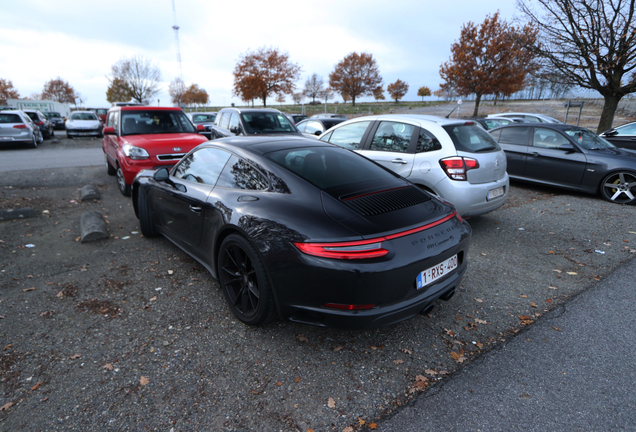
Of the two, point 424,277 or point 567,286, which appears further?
point 567,286

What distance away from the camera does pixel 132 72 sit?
169ft

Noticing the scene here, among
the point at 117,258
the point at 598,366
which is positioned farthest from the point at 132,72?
the point at 598,366

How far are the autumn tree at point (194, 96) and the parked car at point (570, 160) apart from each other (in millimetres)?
66681

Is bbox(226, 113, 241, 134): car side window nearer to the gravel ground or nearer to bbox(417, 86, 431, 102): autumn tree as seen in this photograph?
the gravel ground

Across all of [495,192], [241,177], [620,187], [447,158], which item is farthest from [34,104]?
[620,187]

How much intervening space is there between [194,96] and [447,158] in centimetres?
7047

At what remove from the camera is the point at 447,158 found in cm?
478

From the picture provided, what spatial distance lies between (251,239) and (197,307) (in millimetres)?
1113

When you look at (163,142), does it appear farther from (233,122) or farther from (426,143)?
(426,143)

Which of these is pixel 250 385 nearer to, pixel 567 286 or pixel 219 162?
pixel 219 162

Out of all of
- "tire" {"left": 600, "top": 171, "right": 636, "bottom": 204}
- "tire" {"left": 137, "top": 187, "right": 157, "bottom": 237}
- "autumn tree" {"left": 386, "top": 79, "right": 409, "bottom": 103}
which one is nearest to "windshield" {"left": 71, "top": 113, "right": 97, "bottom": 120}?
"tire" {"left": 137, "top": 187, "right": 157, "bottom": 237}

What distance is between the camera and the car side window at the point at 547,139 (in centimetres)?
762

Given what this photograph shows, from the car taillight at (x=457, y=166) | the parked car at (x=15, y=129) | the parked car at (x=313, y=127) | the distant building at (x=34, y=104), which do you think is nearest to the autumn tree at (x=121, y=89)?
the distant building at (x=34, y=104)

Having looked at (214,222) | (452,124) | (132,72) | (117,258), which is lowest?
(117,258)
